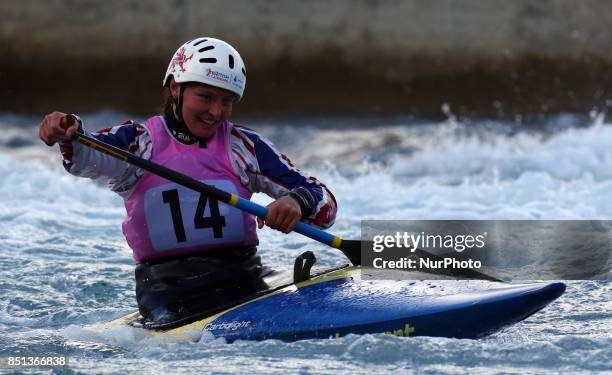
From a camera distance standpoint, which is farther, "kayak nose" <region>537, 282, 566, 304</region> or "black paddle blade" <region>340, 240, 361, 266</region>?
"black paddle blade" <region>340, 240, 361, 266</region>

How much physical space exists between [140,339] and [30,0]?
9665mm

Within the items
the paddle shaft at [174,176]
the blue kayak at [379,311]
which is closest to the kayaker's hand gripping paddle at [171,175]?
the paddle shaft at [174,176]

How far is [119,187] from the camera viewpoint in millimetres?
4461

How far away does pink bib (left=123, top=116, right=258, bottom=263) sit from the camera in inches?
173

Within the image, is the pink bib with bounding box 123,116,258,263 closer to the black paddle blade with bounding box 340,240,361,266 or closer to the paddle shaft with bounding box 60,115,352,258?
the paddle shaft with bounding box 60,115,352,258

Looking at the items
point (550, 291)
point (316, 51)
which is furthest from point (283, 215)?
point (316, 51)

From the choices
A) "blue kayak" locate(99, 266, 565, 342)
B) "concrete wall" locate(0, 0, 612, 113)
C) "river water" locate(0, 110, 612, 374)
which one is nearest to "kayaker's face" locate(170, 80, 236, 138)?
"blue kayak" locate(99, 266, 565, 342)

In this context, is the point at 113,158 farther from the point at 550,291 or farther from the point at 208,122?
the point at 550,291

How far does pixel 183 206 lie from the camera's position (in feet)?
14.4

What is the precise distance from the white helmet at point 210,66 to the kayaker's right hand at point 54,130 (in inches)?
18.9

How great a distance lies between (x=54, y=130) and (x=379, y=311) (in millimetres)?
1363

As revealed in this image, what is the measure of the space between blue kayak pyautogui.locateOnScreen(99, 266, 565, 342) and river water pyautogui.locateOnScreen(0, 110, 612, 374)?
5 cm

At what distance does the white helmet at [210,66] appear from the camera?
4.30m

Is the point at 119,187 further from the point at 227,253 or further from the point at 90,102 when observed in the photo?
the point at 90,102
